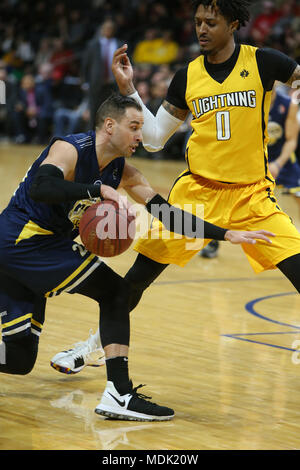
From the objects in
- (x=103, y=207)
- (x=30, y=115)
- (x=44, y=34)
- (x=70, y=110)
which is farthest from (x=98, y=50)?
(x=103, y=207)

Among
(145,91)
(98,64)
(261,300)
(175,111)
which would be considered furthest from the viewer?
(145,91)

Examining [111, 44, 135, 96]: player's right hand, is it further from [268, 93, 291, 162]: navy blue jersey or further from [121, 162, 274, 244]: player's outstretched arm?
[268, 93, 291, 162]: navy blue jersey

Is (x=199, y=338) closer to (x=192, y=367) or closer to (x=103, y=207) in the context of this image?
(x=192, y=367)

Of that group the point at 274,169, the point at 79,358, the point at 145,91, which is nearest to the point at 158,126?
the point at 79,358

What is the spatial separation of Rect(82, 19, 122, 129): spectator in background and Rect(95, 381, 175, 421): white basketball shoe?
1015cm

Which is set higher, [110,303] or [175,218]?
[175,218]

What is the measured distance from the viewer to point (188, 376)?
190 inches

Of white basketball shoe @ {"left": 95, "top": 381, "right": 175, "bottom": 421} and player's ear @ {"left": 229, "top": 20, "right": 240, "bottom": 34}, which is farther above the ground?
player's ear @ {"left": 229, "top": 20, "right": 240, "bottom": 34}

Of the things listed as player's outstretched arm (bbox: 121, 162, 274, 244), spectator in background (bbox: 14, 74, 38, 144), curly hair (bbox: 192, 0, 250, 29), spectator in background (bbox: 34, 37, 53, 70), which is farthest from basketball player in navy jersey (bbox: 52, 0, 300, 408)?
spectator in background (bbox: 34, 37, 53, 70)

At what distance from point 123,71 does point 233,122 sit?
0.68 metres

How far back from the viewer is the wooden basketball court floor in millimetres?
3770

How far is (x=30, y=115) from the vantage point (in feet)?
63.2

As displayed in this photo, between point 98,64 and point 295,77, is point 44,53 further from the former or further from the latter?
point 295,77

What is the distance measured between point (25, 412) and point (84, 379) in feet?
2.45
